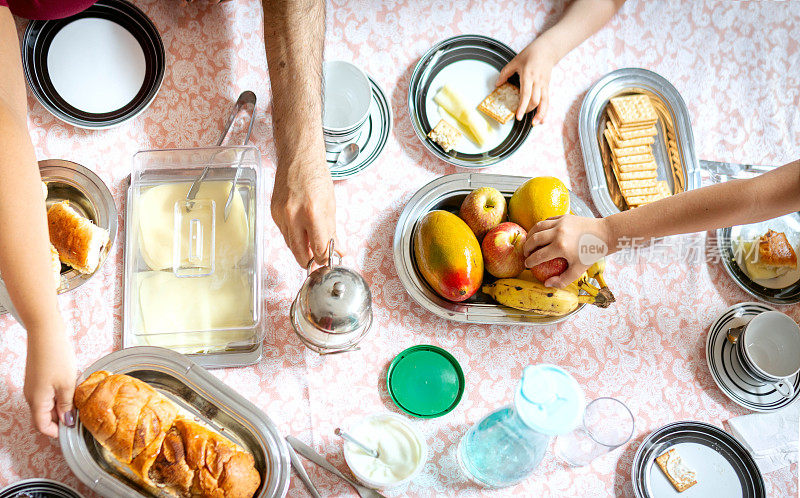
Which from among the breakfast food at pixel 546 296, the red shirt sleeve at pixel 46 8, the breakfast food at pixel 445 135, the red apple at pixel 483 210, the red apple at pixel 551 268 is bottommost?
the breakfast food at pixel 546 296

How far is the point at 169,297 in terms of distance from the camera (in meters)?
0.89

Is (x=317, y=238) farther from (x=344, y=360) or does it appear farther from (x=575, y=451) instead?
(x=575, y=451)

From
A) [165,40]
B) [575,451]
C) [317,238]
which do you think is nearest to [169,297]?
[317,238]

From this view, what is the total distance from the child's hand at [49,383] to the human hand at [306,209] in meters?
0.36

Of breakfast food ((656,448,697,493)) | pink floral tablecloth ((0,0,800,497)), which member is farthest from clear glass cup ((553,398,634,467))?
breakfast food ((656,448,697,493))

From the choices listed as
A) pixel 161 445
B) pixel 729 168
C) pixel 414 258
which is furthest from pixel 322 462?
pixel 729 168

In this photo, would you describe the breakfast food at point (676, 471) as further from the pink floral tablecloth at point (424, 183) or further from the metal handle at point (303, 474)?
the metal handle at point (303, 474)

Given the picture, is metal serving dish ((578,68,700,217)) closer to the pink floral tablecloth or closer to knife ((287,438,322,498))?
the pink floral tablecloth

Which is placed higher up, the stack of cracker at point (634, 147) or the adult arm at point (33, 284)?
the stack of cracker at point (634, 147)

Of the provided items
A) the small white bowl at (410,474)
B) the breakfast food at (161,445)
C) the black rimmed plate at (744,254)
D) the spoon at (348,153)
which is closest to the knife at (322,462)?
the small white bowl at (410,474)

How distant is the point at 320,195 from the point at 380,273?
0.19 metres

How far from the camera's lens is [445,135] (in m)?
1.05

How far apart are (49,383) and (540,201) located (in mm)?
780

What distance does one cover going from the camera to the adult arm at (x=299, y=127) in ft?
2.90
